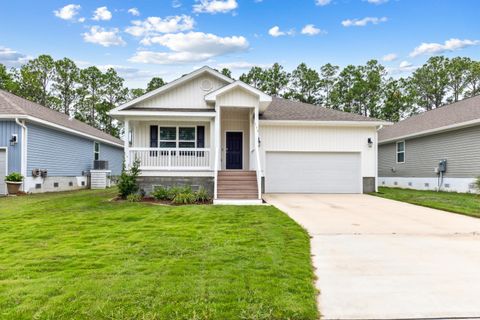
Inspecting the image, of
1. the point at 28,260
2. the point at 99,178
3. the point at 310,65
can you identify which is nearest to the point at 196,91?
the point at 99,178

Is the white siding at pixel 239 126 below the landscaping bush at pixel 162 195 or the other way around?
the other way around

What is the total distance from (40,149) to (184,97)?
7.14 meters

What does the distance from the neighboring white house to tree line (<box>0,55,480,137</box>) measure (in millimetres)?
20263

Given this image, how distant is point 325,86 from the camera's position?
1462 inches

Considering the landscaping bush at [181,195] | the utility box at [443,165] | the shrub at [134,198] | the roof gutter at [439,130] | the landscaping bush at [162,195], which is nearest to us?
the landscaping bush at [181,195]

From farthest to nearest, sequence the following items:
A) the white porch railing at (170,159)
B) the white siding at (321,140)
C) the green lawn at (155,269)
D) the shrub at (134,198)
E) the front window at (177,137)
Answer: the white siding at (321,140)
the front window at (177,137)
the white porch railing at (170,159)
the shrub at (134,198)
the green lawn at (155,269)

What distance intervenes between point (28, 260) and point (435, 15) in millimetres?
22125

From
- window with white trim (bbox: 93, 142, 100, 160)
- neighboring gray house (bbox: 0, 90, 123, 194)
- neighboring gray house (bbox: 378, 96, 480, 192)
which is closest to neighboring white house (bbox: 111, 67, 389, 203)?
neighboring gray house (bbox: 378, 96, 480, 192)

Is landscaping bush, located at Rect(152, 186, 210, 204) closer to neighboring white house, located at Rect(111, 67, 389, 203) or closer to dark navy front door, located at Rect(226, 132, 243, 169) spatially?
neighboring white house, located at Rect(111, 67, 389, 203)

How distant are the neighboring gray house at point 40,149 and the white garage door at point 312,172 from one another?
1033 centimetres

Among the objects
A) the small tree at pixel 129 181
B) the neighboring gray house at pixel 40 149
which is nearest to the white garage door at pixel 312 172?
the small tree at pixel 129 181

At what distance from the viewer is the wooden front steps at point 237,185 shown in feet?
39.2

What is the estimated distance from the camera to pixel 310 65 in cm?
3675

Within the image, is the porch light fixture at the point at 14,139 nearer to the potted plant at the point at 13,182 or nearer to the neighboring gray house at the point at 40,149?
the neighboring gray house at the point at 40,149
